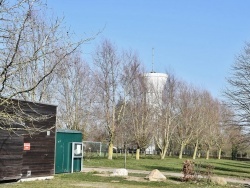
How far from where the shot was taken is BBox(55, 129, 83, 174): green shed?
69.9ft

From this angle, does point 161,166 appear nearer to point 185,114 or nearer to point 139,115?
point 139,115

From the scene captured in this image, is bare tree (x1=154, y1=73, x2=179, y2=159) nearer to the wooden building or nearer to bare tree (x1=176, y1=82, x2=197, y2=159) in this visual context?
bare tree (x1=176, y1=82, x2=197, y2=159)

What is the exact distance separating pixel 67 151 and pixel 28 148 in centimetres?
456

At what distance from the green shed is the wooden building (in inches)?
84.3

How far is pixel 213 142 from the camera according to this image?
6962 centimetres

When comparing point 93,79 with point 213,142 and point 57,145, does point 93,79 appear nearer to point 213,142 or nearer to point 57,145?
point 57,145

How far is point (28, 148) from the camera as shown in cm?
1753

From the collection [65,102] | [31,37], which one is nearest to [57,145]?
[31,37]

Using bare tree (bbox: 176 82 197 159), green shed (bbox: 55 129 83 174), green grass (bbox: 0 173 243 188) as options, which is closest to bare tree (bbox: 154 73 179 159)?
bare tree (bbox: 176 82 197 159)

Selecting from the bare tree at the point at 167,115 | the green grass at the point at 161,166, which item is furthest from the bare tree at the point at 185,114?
the green grass at the point at 161,166

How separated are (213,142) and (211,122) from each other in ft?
27.8

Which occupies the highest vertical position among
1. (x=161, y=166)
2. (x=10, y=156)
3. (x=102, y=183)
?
(x=10, y=156)

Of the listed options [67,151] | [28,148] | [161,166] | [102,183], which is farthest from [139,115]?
[28,148]

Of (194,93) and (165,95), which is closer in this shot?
(165,95)
